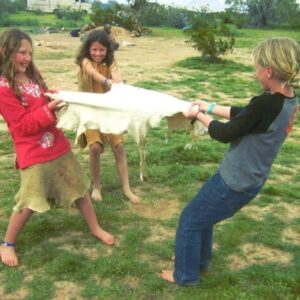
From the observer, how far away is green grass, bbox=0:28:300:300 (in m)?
2.92

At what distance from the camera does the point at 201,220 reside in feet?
8.89

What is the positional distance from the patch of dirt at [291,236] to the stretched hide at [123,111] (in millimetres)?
1332

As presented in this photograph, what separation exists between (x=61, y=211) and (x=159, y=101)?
1.63m

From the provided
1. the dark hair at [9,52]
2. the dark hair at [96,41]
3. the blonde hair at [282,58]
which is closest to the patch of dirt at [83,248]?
the dark hair at [9,52]

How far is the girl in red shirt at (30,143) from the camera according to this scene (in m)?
2.92

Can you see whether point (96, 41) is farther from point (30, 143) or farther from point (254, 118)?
point (254, 118)

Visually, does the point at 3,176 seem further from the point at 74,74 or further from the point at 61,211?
the point at 74,74

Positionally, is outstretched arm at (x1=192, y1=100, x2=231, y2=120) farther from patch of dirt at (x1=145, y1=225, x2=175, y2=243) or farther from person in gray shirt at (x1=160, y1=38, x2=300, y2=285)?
patch of dirt at (x1=145, y1=225, x2=175, y2=243)

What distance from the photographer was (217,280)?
3.00 m

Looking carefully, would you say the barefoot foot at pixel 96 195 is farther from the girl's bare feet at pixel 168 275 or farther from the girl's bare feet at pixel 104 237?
the girl's bare feet at pixel 168 275

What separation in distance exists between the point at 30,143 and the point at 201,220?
47.9 inches

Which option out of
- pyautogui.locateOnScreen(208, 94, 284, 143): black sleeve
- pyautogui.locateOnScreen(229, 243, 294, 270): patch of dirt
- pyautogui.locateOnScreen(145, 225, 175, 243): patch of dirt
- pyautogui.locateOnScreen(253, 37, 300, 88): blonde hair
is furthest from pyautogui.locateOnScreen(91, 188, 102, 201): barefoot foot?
pyautogui.locateOnScreen(253, 37, 300, 88): blonde hair

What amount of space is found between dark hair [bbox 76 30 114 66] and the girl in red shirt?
82 cm

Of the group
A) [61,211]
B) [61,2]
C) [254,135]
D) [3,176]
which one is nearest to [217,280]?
[254,135]
